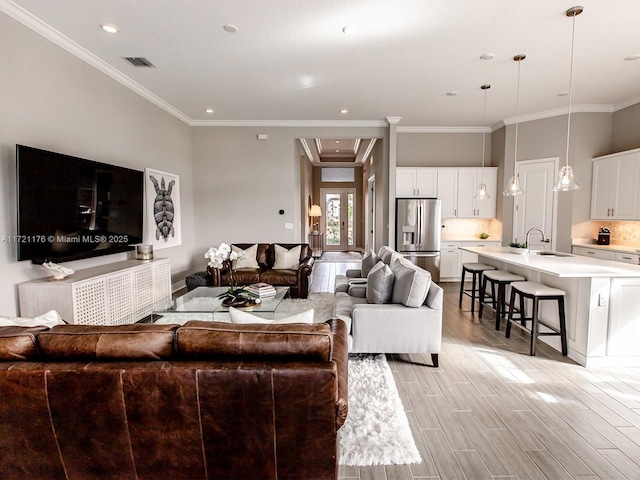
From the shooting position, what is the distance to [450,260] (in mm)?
6609

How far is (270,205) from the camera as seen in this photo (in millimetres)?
6566

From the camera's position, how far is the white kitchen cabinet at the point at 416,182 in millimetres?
6625

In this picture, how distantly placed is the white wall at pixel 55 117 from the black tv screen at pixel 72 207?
0.63 ft

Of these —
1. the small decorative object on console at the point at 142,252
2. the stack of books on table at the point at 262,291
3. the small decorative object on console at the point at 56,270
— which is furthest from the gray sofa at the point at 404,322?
the small decorative object on console at the point at 142,252

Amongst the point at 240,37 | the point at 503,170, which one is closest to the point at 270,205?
the point at 240,37

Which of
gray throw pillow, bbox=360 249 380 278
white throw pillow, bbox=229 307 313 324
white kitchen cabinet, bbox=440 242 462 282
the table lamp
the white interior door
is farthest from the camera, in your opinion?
the table lamp

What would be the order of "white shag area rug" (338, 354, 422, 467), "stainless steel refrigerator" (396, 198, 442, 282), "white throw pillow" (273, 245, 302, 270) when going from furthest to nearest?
"stainless steel refrigerator" (396, 198, 442, 282), "white throw pillow" (273, 245, 302, 270), "white shag area rug" (338, 354, 422, 467)

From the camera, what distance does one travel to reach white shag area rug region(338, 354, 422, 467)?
1.94 m

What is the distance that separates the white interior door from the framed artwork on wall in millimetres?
5972

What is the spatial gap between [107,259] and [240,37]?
122 inches

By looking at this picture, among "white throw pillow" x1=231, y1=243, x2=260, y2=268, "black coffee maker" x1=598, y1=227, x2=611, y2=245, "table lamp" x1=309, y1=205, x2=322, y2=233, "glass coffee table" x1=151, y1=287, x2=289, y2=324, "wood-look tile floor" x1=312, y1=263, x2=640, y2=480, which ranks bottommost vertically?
"wood-look tile floor" x1=312, y1=263, x2=640, y2=480

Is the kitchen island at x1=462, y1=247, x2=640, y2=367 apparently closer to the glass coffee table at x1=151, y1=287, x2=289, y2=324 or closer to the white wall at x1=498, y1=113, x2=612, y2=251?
the glass coffee table at x1=151, y1=287, x2=289, y2=324

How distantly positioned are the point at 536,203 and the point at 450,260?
1817 millimetres

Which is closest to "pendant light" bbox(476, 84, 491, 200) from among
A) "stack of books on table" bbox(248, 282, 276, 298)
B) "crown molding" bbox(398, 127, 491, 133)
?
"crown molding" bbox(398, 127, 491, 133)
